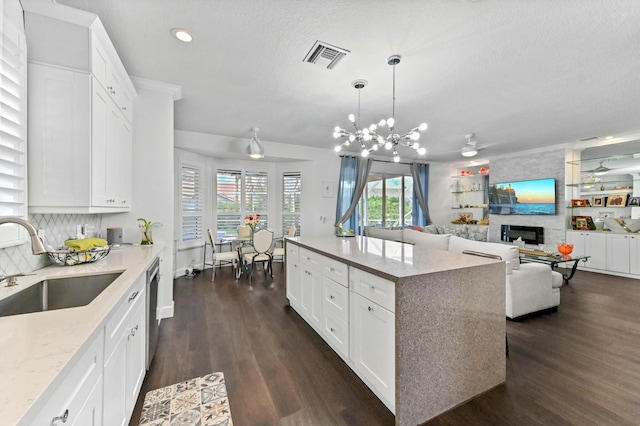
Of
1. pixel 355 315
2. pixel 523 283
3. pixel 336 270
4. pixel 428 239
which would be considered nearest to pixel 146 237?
pixel 336 270

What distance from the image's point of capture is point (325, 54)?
7.89 feet

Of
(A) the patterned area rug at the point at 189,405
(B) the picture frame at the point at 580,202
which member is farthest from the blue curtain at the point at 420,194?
(A) the patterned area rug at the point at 189,405

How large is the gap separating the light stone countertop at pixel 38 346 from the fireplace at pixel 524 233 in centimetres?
781

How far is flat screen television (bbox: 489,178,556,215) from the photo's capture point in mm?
5949

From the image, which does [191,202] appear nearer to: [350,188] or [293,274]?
[293,274]

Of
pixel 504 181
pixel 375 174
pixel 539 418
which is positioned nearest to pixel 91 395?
pixel 539 418

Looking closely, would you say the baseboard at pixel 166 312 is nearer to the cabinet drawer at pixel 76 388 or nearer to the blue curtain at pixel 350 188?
the cabinet drawer at pixel 76 388

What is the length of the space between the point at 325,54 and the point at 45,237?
8.72 feet

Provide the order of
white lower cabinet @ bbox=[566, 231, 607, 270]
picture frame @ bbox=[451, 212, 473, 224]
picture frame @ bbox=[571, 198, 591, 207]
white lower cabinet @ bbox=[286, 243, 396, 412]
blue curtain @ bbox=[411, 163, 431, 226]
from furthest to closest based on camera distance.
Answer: picture frame @ bbox=[451, 212, 473, 224]
blue curtain @ bbox=[411, 163, 431, 226]
picture frame @ bbox=[571, 198, 591, 207]
white lower cabinet @ bbox=[566, 231, 607, 270]
white lower cabinet @ bbox=[286, 243, 396, 412]

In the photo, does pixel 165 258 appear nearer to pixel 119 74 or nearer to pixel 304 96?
pixel 119 74

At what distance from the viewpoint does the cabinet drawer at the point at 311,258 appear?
2.54 m

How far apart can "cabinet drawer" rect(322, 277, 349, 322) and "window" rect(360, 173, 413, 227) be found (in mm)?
4915

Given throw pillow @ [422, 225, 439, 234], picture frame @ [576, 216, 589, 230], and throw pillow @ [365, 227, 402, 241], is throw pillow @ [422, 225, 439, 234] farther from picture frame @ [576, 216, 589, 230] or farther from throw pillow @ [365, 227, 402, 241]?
picture frame @ [576, 216, 589, 230]

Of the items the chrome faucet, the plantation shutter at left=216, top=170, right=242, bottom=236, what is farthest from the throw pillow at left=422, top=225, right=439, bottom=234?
the chrome faucet
